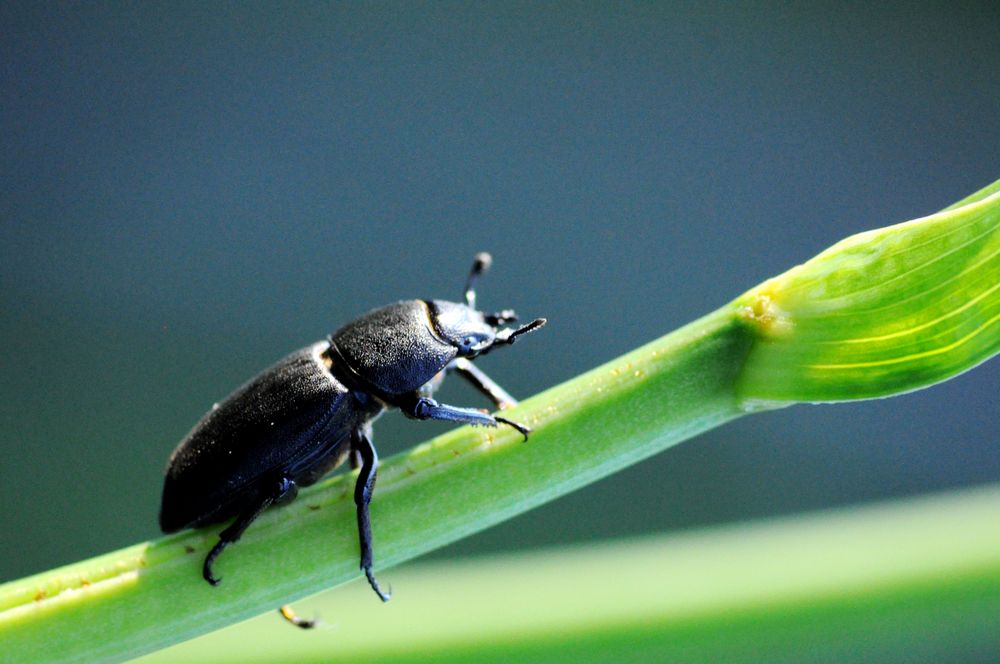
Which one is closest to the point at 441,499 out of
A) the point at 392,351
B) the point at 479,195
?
the point at 392,351

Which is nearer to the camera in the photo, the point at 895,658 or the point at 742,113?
the point at 895,658

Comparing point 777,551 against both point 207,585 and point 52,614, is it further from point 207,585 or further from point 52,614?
point 52,614

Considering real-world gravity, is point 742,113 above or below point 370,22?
below

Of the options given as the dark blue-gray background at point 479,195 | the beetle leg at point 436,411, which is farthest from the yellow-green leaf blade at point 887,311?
the dark blue-gray background at point 479,195

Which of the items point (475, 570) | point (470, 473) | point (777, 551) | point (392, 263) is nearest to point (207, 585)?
point (470, 473)

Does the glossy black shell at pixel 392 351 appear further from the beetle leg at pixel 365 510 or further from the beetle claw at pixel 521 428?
the beetle claw at pixel 521 428
